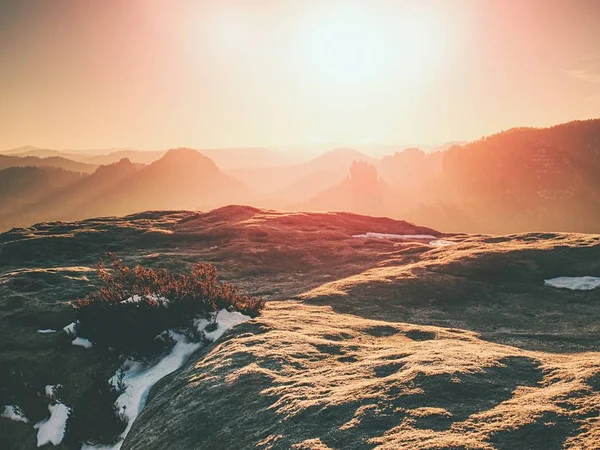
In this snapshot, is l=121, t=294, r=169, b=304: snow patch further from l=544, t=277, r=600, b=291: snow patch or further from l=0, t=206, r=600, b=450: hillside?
l=544, t=277, r=600, b=291: snow patch

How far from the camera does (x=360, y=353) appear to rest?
→ 1234cm

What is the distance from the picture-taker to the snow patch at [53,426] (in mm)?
12102

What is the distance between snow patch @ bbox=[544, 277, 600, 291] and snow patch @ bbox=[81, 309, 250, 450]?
1897cm

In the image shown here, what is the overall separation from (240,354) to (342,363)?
2.92m

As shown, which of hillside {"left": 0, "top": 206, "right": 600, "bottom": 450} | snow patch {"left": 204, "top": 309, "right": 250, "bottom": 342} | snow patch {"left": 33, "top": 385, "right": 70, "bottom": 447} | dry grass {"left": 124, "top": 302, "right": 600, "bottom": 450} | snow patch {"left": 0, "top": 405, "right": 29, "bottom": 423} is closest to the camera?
dry grass {"left": 124, "top": 302, "right": 600, "bottom": 450}

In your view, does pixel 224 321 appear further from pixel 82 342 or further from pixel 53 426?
pixel 53 426

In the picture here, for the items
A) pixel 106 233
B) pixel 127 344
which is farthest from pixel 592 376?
pixel 106 233

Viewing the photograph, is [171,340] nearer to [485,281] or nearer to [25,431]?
[25,431]

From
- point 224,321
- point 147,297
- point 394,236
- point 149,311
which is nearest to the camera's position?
point 149,311

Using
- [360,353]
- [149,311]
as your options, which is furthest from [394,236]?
[149,311]

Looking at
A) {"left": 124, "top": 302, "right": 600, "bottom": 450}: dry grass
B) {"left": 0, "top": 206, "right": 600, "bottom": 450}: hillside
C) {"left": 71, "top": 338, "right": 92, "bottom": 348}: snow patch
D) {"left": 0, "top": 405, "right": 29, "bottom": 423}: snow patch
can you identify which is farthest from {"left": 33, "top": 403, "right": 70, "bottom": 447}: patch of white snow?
{"left": 124, "top": 302, "right": 600, "bottom": 450}: dry grass

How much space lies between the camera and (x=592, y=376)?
8141 mm

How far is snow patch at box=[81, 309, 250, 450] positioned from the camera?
11719 mm

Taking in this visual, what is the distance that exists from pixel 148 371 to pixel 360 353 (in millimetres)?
6853
